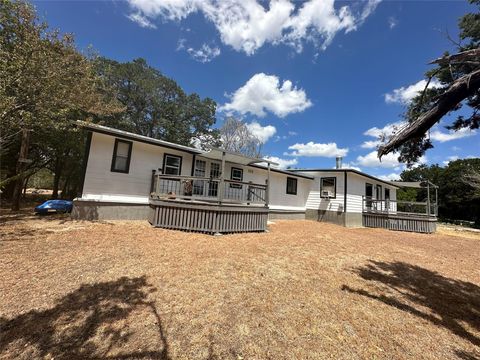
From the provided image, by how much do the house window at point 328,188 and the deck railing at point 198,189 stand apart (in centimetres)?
544

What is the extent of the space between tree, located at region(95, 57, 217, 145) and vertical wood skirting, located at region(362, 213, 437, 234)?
21.1m

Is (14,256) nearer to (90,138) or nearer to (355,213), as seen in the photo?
(90,138)

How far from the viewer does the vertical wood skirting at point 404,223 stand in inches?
589

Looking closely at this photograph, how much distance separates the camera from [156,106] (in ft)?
86.8

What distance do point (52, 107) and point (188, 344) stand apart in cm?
969

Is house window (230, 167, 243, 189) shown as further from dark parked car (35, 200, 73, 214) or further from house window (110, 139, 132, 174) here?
dark parked car (35, 200, 73, 214)

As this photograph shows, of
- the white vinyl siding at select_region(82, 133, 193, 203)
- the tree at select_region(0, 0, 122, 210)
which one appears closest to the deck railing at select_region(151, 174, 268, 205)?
the white vinyl siding at select_region(82, 133, 193, 203)

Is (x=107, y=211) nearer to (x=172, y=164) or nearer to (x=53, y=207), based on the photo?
(x=53, y=207)

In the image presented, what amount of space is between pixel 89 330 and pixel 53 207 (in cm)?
954

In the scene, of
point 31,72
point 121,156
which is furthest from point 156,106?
point 31,72

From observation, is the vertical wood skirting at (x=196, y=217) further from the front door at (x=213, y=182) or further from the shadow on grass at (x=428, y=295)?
the shadow on grass at (x=428, y=295)

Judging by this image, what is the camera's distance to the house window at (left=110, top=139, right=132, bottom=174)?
9.41 meters

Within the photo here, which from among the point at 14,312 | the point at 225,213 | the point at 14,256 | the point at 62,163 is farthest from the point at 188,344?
the point at 62,163

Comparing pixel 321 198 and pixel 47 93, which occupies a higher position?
pixel 47 93
